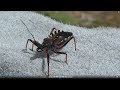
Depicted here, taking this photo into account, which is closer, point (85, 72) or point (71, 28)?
point (85, 72)

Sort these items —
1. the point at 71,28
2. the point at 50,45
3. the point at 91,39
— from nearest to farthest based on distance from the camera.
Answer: the point at 50,45 → the point at 91,39 → the point at 71,28

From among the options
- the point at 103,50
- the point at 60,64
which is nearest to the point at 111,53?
the point at 103,50

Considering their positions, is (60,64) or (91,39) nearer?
(60,64)

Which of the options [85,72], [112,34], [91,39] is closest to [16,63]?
[85,72]

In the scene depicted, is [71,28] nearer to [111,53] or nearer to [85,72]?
[111,53]
